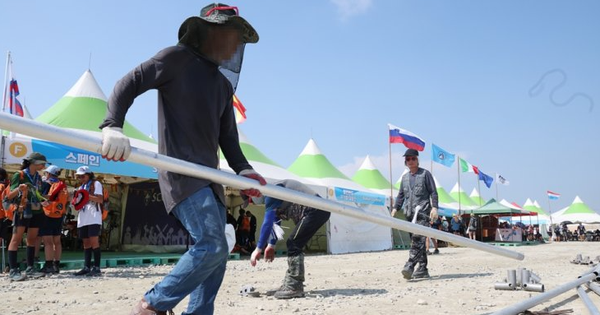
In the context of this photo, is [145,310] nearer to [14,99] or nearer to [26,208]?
[26,208]

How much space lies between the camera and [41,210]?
23.2 ft

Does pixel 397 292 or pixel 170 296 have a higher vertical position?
pixel 170 296

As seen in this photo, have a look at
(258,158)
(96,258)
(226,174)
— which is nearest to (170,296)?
(226,174)

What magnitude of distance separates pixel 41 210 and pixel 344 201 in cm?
1040

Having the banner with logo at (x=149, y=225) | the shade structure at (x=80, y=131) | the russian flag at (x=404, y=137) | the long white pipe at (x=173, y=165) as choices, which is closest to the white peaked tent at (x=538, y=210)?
the russian flag at (x=404, y=137)

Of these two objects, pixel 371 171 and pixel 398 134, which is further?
pixel 371 171

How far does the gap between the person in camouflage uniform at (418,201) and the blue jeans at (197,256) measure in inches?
187

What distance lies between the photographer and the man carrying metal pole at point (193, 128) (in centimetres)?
225

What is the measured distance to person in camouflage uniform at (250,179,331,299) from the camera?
4.67 meters

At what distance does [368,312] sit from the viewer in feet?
12.6

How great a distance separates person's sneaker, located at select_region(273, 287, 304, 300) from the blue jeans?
90.6 inches

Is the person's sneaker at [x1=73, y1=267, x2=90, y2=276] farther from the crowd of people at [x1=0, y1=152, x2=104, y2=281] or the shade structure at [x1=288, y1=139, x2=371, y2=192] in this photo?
the shade structure at [x1=288, y1=139, x2=371, y2=192]

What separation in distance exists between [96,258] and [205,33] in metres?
6.30

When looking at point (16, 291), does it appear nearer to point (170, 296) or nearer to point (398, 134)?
point (170, 296)
